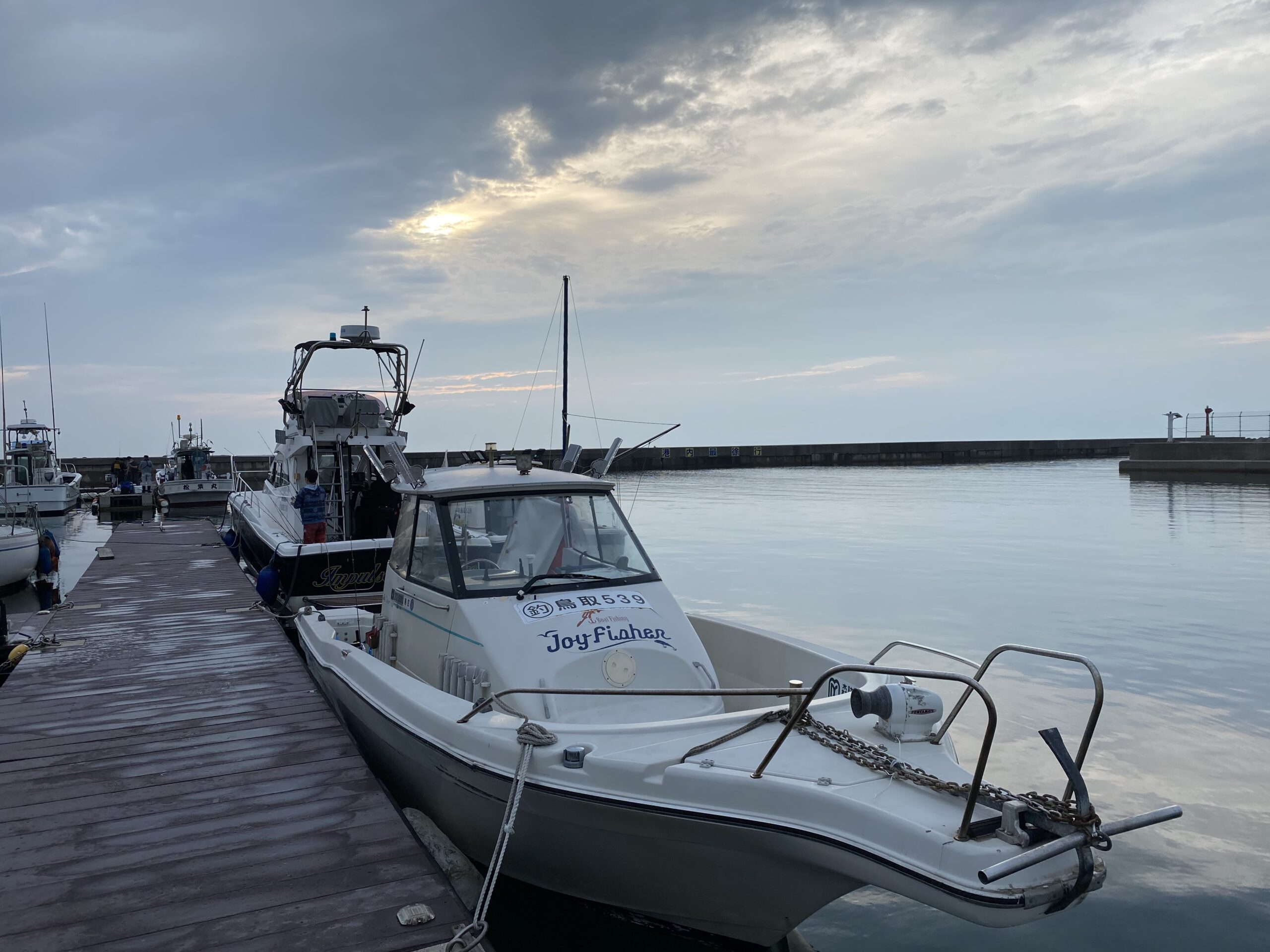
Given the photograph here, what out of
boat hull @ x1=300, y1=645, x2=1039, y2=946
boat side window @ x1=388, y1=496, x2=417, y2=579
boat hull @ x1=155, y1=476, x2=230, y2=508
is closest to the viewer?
boat hull @ x1=300, y1=645, x2=1039, y2=946

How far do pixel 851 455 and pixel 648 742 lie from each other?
66.5 meters

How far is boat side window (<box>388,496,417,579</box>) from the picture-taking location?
634 centimetres

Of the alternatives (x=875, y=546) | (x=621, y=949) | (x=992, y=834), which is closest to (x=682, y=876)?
(x=621, y=949)

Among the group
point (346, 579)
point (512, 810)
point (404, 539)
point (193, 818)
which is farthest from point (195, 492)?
point (512, 810)

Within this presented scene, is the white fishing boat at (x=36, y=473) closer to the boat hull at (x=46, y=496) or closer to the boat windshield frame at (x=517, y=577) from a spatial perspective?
the boat hull at (x=46, y=496)

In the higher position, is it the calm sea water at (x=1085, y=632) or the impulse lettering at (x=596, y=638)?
the impulse lettering at (x=596, y=638)

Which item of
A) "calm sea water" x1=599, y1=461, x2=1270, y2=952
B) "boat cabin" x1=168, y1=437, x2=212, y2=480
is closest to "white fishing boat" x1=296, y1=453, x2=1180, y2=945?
"calm sea water" x1=599, y1=461, x2=1270, y2=952

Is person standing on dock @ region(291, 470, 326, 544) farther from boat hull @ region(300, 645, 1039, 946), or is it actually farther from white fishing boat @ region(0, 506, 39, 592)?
boat hull @ region(300, 645, 1039, 946)

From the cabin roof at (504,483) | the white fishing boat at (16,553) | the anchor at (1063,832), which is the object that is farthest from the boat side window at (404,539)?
the white fishing boat at (16,553)

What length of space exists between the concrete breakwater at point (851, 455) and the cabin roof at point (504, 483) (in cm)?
4709

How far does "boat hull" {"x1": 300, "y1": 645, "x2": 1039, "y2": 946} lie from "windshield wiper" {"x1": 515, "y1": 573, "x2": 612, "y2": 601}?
3.31 ft

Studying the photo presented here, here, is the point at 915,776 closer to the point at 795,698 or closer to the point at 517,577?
the point at 795,698

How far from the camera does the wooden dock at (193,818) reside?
12.0 ft

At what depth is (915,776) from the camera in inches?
132
